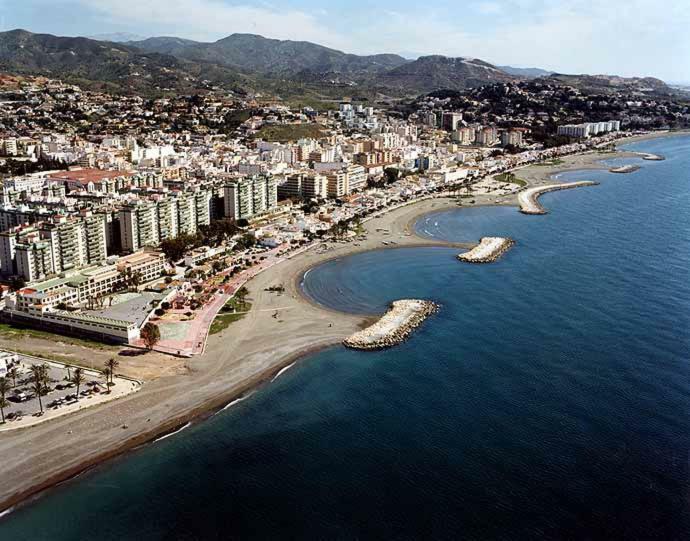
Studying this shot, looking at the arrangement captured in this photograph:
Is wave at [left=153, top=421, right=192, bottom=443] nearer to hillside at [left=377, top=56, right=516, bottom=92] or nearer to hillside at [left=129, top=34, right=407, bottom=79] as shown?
hillside at [left=377, top=56, right=516, bottom=92]

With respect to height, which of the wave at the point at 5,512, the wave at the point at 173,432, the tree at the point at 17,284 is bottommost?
the wave at the point at 5,512

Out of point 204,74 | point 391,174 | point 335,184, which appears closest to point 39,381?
point 335,184

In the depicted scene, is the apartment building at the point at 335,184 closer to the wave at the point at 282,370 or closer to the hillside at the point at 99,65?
the wave at the point at 282,370

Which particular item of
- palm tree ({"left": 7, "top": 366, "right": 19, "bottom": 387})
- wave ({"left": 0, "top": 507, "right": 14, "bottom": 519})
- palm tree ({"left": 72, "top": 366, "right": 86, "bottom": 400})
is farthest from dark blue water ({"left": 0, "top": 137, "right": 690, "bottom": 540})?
palm tree ({"left": 7, "top": 366, "right": 19, "bottom": 387})

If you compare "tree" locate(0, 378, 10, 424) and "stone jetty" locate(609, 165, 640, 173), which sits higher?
"stone jetty" locate(609, 165, 640, 173)

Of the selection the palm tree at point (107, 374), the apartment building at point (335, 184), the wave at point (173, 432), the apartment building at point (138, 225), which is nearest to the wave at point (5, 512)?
the wave at point (173, 432)

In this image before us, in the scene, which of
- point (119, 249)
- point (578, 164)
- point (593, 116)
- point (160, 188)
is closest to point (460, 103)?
point (593, 116)
